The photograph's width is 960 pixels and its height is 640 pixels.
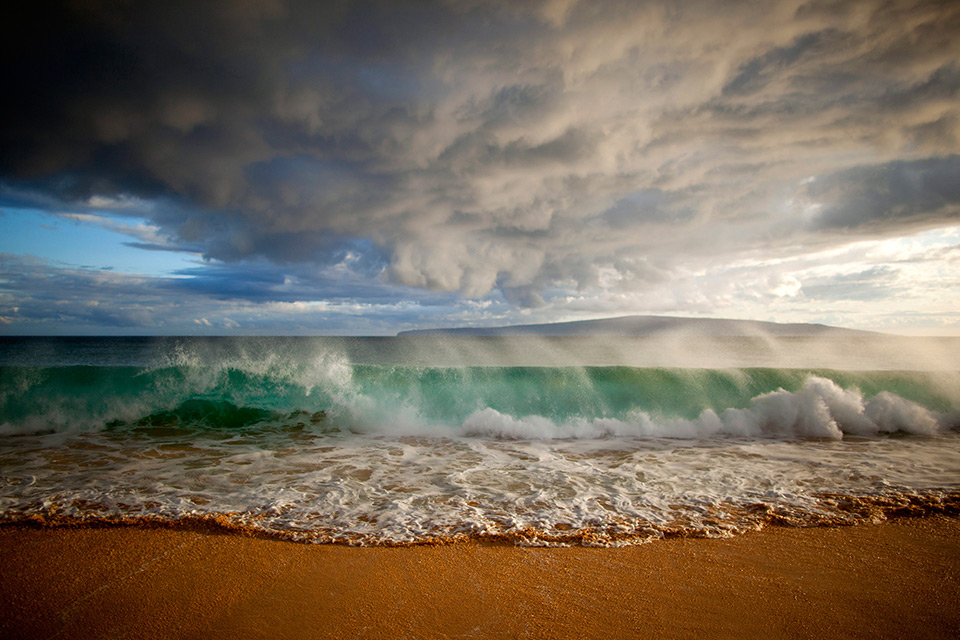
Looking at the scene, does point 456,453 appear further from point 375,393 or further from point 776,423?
point 776,423

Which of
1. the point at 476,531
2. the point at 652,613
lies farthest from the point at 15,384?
the point at 652,613

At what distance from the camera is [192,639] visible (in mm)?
2516

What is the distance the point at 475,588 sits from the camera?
3.02 m

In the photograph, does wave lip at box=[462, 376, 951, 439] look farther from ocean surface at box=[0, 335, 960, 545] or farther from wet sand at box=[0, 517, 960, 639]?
wet sand at box=[0, 517, 960, 639]

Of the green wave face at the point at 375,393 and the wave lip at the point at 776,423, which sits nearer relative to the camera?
the wave lip at the point at 776,423

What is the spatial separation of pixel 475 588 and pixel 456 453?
4325 mm

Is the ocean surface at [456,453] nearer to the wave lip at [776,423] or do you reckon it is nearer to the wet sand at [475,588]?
the wave lip at [776,423]

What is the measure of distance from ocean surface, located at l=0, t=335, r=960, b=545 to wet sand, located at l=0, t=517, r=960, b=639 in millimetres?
344

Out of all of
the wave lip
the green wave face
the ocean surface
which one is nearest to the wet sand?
the ocean surface

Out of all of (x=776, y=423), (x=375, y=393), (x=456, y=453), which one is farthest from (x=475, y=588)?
(x=375, y=393)

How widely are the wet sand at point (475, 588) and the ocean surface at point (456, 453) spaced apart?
34 centimetres

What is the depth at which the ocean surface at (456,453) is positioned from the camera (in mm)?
4301

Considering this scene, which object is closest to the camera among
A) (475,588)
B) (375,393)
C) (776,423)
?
(475,588)

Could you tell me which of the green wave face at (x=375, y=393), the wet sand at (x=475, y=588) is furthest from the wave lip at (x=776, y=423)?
the wet sand at (x=475, y=588)
